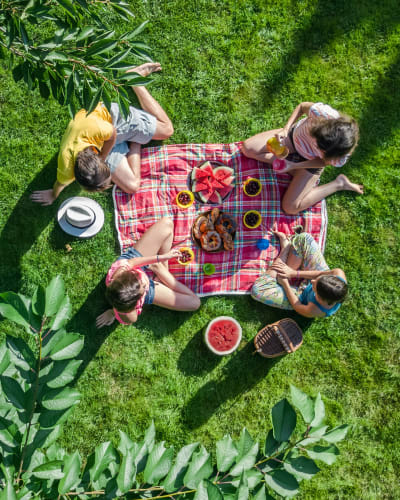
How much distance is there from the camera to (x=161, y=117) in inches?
196

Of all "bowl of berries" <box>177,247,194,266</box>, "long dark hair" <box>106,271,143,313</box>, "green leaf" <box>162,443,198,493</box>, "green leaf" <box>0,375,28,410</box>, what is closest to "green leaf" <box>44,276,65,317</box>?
"green leaf" <box>0,375,28,410</box>

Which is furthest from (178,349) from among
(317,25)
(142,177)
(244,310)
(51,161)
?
(317,25)

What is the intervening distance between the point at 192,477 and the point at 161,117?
13.3ft

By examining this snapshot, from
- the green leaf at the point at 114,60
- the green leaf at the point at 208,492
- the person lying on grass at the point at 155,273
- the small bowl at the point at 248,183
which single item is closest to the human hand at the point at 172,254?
the person lying on grass at the point at 155,273

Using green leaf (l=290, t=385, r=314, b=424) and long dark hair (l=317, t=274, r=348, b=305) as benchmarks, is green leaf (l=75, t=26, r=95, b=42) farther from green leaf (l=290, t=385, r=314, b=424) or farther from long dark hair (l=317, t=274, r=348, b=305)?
long dark hair (l=317, t=274, r=348, b=305)

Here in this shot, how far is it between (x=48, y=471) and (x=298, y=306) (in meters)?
3.43

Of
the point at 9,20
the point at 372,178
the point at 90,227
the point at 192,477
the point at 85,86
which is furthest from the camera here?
the point at 372,178

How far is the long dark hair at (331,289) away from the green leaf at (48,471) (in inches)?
123

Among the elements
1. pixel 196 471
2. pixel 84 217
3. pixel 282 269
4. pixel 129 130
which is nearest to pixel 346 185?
pixel 282 269

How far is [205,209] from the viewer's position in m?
5.03

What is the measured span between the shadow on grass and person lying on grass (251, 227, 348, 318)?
2592mm

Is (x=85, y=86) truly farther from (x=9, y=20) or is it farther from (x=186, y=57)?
(x=186, y=57)

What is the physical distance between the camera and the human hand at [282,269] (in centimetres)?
489

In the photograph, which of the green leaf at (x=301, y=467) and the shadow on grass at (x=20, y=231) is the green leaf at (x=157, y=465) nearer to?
the green leaf at (x=301, y=467)
